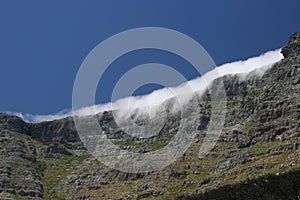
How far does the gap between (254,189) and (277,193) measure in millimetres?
15634

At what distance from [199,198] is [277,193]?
164 feet

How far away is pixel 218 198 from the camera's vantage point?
142m

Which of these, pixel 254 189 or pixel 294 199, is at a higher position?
pixel 254 189

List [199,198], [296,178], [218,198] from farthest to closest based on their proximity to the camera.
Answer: [199,198] < [218,198] < [296,178]

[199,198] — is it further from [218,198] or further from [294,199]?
[294,199]

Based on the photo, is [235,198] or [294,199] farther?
[235,198]

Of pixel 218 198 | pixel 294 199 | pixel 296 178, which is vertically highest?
pixel 218 198

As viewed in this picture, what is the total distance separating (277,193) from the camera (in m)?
109

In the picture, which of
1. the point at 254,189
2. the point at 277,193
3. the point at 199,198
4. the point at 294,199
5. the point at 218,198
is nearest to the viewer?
the point at 294,199

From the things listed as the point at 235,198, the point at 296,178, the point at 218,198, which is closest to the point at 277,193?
the point at 296,178

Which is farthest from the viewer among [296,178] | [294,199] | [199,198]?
[199,198]

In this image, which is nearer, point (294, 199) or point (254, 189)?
point (294, 199)

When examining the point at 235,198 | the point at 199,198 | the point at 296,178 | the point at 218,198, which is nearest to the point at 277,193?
the point at 296,178

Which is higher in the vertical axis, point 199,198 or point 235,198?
point 199,198
